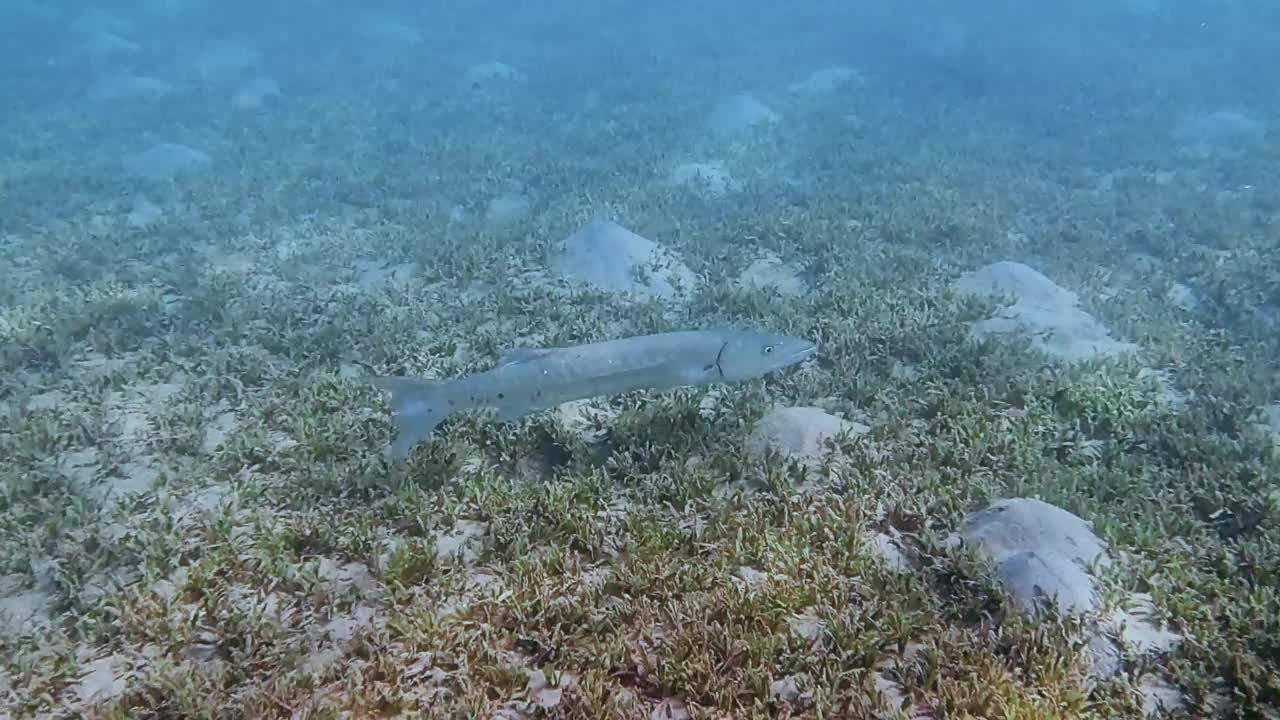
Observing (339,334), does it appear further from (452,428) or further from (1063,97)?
(1063,97)

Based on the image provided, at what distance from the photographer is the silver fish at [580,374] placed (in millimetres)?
5641

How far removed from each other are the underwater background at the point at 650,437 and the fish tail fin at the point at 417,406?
31.5 inches

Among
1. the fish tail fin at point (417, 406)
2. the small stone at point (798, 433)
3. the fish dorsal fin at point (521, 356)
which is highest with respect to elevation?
the fish dorsal fin at point (521, 356)

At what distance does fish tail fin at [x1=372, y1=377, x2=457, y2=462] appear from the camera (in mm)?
5609

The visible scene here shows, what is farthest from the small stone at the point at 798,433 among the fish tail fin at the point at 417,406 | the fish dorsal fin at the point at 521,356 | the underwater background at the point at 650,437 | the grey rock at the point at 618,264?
the grey rock at the point at 618,264

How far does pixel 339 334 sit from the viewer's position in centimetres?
966

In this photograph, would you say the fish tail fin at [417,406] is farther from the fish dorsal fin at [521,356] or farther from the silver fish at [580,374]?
the fish dorsal fin at [521,356]

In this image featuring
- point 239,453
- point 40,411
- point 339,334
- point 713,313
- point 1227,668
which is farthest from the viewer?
point 713,313

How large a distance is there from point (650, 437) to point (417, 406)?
88.4 inches

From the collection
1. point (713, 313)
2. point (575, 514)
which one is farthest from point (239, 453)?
point (713, 313)

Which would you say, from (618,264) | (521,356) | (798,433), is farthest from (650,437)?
(618,264)

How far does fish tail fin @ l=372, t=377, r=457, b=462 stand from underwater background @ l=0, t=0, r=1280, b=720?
80cm

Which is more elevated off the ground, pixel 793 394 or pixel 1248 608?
pixel 1248 608

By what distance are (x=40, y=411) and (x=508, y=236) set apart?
7407mm
